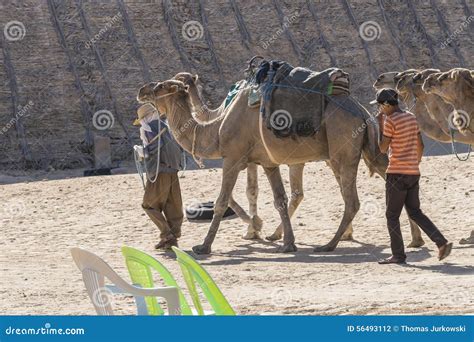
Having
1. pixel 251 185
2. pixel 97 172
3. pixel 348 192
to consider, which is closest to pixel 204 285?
pixel 348 192

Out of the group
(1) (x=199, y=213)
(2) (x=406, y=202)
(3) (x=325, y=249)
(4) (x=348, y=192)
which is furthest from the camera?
(1) (x=199, y=213)

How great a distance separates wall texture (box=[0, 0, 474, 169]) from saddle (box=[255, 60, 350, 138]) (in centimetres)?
1361

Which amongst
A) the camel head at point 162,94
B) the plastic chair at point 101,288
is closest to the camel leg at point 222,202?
the camel head at point 162,94

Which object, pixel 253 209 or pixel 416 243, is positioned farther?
pixel 253 209

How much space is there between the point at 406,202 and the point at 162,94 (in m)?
4.28

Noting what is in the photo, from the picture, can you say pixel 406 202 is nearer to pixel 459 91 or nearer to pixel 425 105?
pixel 459 91

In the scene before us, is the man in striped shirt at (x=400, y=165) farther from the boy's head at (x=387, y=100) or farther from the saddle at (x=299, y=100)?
the saddle at (x=299, y=100)

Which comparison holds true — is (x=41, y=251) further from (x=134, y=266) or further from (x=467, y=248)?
(x=134, y=266)

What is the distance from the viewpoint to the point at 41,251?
15430mm

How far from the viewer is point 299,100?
14.5 metres

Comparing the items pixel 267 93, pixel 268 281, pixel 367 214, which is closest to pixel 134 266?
pixel 268 281

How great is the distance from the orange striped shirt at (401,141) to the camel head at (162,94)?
3.90m

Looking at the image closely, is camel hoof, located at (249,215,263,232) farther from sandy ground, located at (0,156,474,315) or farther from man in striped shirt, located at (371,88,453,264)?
man in striped shirt, located at (371,88,453,264)

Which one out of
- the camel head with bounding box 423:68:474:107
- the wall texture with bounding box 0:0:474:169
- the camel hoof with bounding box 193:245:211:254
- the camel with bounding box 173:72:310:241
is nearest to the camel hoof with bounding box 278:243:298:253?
the camel with bounding box 173:72:310:241
